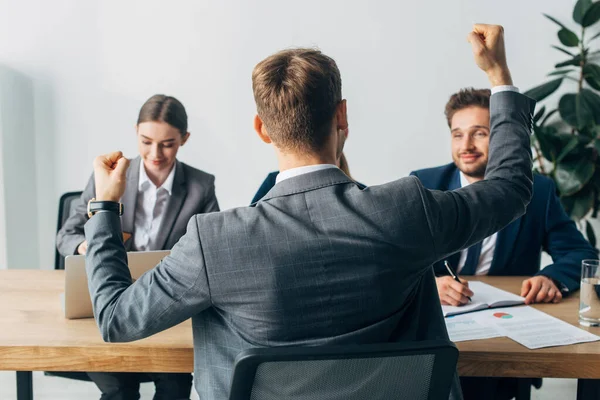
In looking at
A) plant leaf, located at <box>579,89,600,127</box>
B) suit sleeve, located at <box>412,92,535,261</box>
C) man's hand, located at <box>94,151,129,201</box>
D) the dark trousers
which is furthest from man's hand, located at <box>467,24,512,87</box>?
plant leaf, located at <box>579,89,600,127</box>

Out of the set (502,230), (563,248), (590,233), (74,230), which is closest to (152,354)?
(74,230)

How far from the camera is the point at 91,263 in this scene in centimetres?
114

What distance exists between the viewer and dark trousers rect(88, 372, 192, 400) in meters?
2.05

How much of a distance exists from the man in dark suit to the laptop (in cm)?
91

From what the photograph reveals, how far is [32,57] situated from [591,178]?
326cm

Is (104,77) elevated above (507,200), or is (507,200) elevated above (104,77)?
(104,77)

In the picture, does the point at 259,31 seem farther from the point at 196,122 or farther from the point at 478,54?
the point at 478,54

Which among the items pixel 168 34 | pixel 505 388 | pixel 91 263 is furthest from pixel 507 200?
pixel 168 34

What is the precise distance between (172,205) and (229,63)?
4.77 ft

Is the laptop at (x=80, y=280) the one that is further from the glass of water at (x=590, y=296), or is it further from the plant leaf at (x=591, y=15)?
the plant leaf at (x=591, y=15)

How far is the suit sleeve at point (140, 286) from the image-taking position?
104 cm

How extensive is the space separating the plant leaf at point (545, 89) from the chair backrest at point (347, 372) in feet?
9.28

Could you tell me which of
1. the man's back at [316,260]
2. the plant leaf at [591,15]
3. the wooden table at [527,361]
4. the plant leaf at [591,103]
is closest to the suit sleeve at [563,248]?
the wooden table at [527,361]

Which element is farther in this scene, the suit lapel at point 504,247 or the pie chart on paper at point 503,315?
the suit lapel at point 504,247
